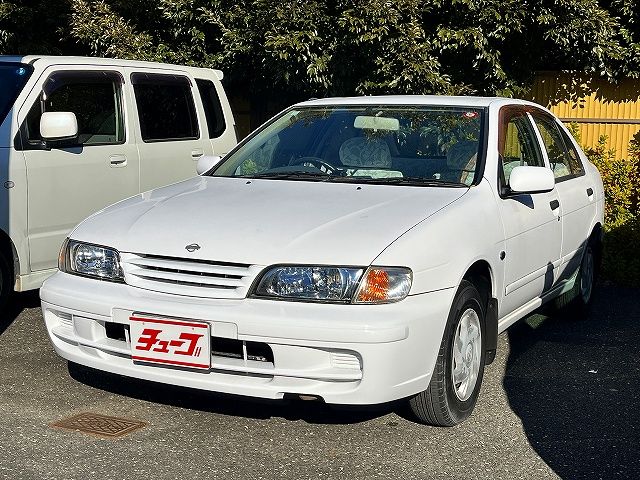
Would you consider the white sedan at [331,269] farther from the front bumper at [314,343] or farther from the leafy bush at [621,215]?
the leafy bush at [621,215]

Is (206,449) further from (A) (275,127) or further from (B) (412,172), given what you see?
(A) (275,127)

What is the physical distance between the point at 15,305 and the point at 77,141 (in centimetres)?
129

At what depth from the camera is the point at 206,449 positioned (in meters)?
4.39

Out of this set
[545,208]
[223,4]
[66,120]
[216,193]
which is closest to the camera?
[216,193]

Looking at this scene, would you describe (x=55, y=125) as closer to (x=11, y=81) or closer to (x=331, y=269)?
(x=11, y=81)

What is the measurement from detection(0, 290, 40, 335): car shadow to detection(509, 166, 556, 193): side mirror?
11.1 feet

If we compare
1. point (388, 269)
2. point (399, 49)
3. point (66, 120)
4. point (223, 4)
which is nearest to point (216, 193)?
point (388, 269)

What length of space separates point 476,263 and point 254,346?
47.9 inches

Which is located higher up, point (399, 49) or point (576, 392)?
point (399, 49)

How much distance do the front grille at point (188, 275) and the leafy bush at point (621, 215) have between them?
18.2 feet

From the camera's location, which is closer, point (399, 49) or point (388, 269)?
point (388, 269)

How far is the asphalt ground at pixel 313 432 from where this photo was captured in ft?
13.8

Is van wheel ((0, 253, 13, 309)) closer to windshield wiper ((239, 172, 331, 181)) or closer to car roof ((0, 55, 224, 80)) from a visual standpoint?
car roof ((0, 55, 224, 80))

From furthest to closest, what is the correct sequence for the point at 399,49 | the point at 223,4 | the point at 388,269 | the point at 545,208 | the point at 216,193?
the point at 223,4 < the point at 399,49 < the point at 545,208 < the point at 216,193 < the point at 388,269
